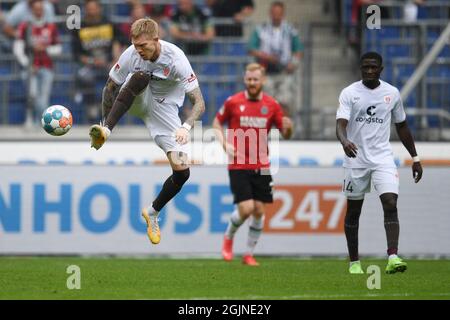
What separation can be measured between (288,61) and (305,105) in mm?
810

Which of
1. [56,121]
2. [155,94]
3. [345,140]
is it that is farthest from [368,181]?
[56,121]

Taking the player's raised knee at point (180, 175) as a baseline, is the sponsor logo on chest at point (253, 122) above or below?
above

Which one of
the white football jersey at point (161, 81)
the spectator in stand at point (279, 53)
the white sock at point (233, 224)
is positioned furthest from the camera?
the spectator in stand at point (279, 53)

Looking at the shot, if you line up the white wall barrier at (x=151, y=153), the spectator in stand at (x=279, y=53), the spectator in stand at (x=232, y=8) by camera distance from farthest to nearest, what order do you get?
the spectator in stand at (x=232, y=8)
the spectator in stand at (x=279, y=53)
the white wall barrier at (x=151, y=153)

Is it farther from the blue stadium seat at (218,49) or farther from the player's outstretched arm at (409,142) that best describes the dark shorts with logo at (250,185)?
the blue stadium seat at (218,49)

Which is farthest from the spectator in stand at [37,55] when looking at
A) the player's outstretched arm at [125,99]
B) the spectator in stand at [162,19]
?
Answer: the player's outstretched arm at [125,99]

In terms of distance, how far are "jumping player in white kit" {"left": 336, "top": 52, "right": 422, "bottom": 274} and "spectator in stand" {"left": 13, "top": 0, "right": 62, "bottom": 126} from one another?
286 inches

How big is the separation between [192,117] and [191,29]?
7824 mm

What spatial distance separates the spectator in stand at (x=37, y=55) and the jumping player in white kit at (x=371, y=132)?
727 centimetres

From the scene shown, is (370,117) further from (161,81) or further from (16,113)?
(16,113)

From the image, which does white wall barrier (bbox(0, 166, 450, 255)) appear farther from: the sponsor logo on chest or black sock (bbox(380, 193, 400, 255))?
black sock (bbox(380, 193, 400, 255))

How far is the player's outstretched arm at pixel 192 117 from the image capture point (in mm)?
11508

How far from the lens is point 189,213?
17062mm

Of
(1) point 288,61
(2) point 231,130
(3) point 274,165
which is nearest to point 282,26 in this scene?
(1) point 288,61
